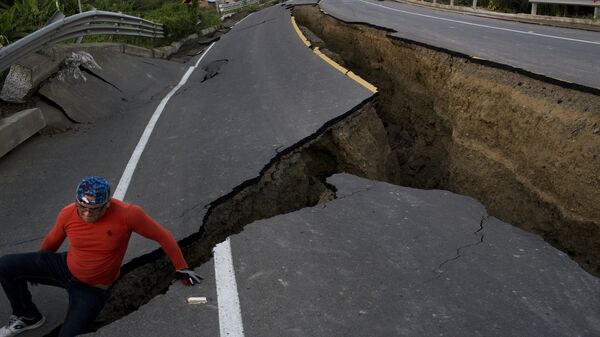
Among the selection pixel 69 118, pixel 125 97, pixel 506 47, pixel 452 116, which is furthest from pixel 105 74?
pixel 506 47

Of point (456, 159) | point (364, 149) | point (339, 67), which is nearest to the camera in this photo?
point (364, 149)

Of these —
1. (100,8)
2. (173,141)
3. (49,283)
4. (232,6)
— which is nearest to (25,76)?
(173,141)

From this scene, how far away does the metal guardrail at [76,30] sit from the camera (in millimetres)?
7961

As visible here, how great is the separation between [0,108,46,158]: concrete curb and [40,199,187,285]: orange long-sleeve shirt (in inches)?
155

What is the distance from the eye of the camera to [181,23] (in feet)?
67.5

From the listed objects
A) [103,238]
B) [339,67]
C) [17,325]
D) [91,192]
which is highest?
[91,192]

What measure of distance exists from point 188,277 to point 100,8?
17078 mm

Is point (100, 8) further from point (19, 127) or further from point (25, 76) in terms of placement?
point (19, 127)

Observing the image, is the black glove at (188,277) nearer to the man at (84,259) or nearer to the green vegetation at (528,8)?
the man at (84,259)

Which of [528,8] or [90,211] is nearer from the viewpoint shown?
[90,211]

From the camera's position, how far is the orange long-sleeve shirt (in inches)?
164

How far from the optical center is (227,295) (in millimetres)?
4031

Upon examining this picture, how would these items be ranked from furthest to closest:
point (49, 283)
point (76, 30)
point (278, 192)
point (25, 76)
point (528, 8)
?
point (528, 8) → point (76, 30) → point (25, 76) → point (278, 192) → point (49, 283)

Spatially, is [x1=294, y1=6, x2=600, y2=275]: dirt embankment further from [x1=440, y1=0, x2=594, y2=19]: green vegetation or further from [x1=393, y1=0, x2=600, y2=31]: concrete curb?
[x1=440, y1=0, x2=594, y2=19]: green vegetation
